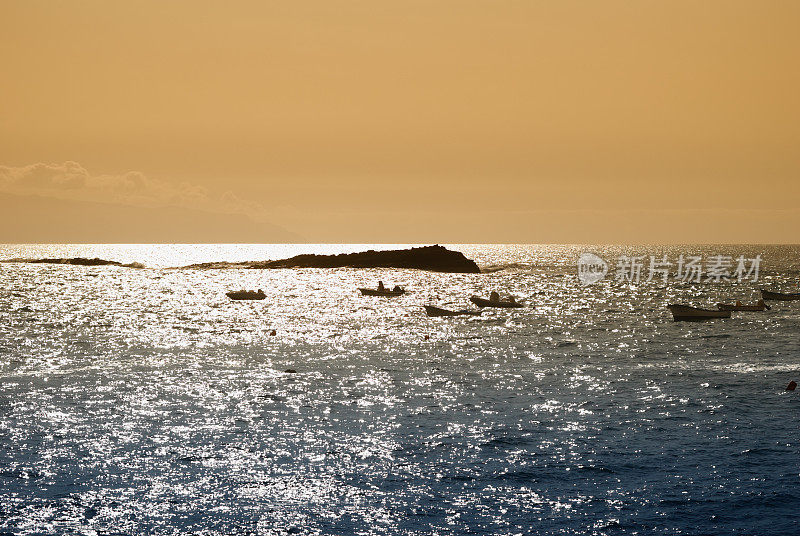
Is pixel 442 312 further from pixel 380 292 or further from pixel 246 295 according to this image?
pixel 246 295

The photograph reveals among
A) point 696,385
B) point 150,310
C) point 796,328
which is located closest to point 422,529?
point 696,385

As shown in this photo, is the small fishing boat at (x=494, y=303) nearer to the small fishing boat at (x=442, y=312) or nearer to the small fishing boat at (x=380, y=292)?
the small fishing boat at (x=442, y=312)

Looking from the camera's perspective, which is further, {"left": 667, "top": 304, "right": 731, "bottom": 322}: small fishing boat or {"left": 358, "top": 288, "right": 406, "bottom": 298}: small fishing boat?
{"left": 358, "top": 288, "right": 406, "bottom": 298}: small fishing boat

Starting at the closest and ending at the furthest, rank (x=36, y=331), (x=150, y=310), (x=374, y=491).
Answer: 1. (x=374, y=491)
2. (x=36, y=331)
3. (x=150, y=310)

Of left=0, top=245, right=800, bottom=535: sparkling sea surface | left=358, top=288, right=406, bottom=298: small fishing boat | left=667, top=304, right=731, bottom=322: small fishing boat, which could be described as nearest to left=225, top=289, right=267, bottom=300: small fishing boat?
left=358, top=288, right=406, bottom=298: small fishing boat

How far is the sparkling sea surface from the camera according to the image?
83.6 feet

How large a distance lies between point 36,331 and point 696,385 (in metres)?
63.5

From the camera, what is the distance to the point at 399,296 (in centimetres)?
13950

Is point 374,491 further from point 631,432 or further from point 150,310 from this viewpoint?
point 150,310

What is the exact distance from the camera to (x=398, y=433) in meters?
36.2

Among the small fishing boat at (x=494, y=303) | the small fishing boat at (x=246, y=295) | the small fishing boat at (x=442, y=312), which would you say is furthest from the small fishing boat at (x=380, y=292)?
the small fishing boat at (x=442, y=312)

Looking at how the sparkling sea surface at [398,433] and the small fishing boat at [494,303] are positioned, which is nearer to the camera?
the sparkling sea surface at [398,433]

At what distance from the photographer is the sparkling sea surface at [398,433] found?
25.5m

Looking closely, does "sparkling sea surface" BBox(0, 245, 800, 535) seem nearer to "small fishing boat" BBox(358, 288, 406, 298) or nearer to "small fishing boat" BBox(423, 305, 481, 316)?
"small fishing boat" BBox(423, 305, 481, 316)
